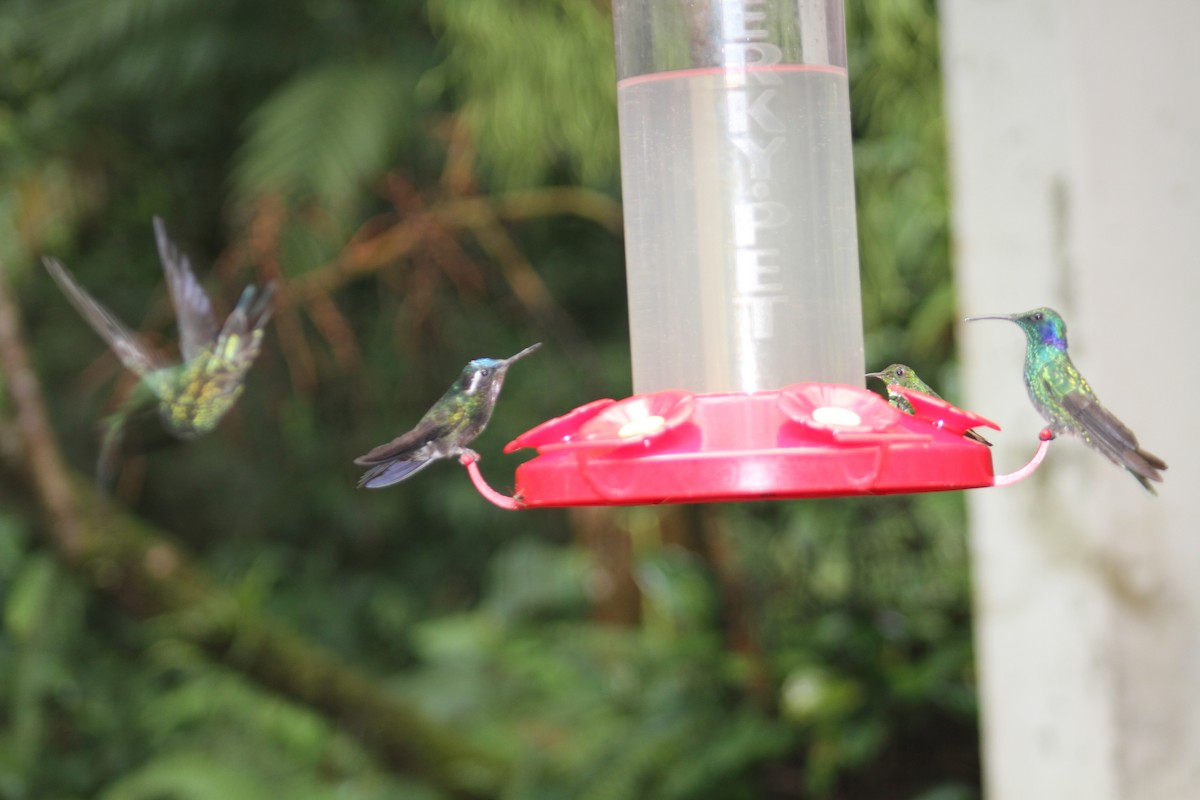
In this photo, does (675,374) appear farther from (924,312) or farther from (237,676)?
(237,676)

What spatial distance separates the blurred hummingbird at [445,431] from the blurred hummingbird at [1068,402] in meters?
0.57

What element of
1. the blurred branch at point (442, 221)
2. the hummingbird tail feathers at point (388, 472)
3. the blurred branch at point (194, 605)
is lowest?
the blurred branch at point (194, 605)

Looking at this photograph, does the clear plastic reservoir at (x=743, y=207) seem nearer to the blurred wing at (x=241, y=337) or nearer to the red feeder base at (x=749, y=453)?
the red feeder base at (x=749, y=453)

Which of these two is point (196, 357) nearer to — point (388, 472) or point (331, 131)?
point (388, 472)

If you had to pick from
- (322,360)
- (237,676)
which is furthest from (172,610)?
(322,360)

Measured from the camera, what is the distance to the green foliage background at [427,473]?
425 cm

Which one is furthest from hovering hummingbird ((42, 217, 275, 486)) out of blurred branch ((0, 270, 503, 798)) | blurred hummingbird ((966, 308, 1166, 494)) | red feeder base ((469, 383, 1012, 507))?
blurred branch ((0, 270, 503, 798))

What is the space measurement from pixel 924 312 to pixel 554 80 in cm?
137

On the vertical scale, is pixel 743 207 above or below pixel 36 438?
above

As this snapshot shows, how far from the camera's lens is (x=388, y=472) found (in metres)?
1.56

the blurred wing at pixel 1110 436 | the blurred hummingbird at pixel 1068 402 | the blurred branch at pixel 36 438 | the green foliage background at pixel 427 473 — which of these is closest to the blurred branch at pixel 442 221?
the green foliage background at pixel 427 473

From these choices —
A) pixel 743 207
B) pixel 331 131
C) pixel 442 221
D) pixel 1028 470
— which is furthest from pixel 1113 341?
pixel 331 131

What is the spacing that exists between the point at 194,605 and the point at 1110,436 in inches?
146

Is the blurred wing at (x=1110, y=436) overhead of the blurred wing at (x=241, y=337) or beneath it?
beneath
